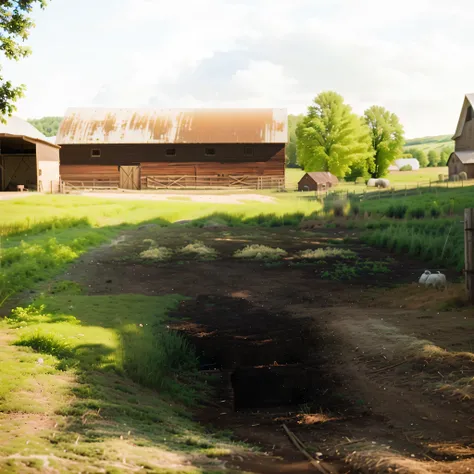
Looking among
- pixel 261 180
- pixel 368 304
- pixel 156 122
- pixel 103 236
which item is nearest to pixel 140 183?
pixel 156 122

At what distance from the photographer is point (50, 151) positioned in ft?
163

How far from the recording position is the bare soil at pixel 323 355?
695 centimetres

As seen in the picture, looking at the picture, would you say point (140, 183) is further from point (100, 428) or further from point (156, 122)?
point (100, 428)

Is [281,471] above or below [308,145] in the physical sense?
below

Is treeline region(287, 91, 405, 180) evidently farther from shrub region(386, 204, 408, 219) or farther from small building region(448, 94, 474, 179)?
shrub region(386, 204, 408, 219)

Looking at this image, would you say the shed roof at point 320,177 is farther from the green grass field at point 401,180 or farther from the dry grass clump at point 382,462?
the dry grass clump at point 382,462

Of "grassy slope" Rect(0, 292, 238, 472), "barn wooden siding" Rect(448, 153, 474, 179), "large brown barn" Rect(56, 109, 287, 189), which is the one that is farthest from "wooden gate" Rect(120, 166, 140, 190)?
"grassy slope" Rect(0, 292, 238, 472)

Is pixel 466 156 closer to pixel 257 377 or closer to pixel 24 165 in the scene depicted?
pixel 24 165

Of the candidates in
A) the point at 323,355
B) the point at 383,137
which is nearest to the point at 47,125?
the point at 383,137

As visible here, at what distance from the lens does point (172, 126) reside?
56.7 meters

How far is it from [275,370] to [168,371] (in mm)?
1672

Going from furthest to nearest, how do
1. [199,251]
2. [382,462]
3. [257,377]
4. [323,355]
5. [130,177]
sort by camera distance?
[130,177], [199,251], [323,355], [257,377], [382,462]

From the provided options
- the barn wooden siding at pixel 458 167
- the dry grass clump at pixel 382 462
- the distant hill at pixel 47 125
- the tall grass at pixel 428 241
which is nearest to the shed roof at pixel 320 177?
the barn wooden siding at pixel 458 167

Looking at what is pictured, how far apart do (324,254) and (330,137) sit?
5001 cm
